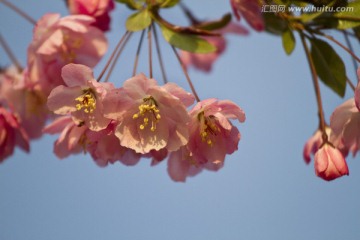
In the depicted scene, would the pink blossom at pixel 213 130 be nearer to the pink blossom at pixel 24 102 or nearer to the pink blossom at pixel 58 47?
the pink blossom at pixel 58 47

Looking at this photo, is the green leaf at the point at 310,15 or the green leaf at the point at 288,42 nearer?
the green leaf at the point at 310,15

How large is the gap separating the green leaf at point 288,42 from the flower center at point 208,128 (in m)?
0.39

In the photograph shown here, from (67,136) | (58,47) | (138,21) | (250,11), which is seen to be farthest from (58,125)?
(250,11)

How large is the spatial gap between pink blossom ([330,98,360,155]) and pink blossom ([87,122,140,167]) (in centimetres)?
57

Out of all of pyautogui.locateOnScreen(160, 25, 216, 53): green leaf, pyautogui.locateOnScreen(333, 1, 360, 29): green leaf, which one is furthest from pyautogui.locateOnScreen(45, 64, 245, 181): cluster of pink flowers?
pyautogui.locateOnScreen(333, 1, 360, 29): green leaf

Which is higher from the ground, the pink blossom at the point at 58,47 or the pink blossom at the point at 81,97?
the pink blossom at the point at 58,47

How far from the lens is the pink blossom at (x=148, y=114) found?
3.86 ft

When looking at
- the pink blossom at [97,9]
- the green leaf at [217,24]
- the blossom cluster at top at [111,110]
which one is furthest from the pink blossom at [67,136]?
the green leaf at [217,24]

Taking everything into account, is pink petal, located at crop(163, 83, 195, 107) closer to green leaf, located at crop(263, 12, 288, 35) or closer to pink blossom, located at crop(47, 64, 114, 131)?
pink blossom, located at crop(47, 64, 114, 131)

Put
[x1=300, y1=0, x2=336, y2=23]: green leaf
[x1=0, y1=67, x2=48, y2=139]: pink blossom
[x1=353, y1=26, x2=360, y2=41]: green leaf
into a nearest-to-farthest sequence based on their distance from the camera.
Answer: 1. [x1=300, y1=0, x2=336, y2=23]: green leaf
2. [x1=353, y1=26, x2=360, y2=41]: green leaf
3. [x1=0, y1=67, x2=48, y2=139]: pink blossom

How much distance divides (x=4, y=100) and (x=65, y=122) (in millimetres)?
452

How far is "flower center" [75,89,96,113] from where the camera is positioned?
1216 millimetres

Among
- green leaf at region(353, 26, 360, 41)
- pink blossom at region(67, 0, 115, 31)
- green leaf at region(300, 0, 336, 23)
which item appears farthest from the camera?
pink blossom at region(67, 0, 115, 31)

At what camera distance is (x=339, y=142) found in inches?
52.9
